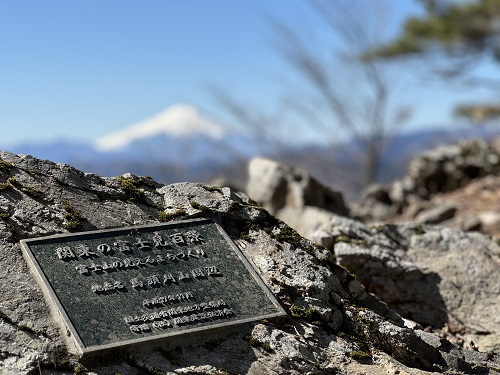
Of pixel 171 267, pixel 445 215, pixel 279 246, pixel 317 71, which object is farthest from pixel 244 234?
pixel 317 71

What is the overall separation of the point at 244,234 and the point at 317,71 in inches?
731

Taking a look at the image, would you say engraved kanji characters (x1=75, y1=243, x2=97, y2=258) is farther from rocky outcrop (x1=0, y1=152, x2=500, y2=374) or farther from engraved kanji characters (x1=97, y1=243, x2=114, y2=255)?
rocky outcrop (x1=0, y1=152, x2=500, y2=374)

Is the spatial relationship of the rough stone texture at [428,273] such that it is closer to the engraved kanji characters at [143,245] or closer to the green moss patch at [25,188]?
the engraved kanji characters at [143,245]

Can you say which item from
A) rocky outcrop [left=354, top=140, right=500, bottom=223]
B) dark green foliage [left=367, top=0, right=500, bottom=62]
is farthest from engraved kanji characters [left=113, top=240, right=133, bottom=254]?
dark green foliage [left=367, top=0, right=500, bottom=62]

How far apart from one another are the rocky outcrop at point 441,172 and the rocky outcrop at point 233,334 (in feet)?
28.1

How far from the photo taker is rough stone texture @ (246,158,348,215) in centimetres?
999

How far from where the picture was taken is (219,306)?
4250 millimetres

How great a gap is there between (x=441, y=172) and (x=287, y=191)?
5.51 m

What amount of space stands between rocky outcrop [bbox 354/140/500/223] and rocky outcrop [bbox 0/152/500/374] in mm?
8550

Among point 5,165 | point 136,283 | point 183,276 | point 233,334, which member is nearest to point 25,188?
point 5,165

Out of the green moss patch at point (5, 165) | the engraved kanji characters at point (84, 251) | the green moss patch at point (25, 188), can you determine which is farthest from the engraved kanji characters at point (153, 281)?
the green moss patch at point (5, 165)

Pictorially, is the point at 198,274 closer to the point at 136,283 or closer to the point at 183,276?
the point at 183,276

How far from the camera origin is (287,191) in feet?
33.4

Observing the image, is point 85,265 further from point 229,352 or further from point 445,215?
point 445,215
